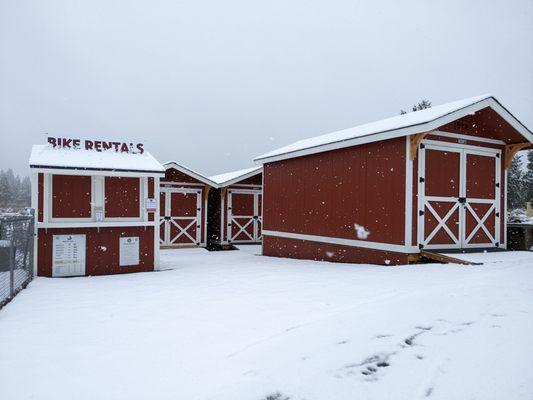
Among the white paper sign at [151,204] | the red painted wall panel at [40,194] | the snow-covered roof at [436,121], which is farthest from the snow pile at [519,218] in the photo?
the red painted wall panel at [40,194]

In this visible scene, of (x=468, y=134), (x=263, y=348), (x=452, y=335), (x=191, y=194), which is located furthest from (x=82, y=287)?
(x=191, y=194)

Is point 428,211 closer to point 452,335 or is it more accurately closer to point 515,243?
point 515,243

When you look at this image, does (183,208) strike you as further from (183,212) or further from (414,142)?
(414,142)

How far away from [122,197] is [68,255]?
1962 mm

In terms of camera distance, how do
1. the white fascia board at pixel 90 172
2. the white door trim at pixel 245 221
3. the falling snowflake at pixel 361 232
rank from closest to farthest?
the white fascia board at pixel 90 172, the falling snowflake at pixel 361 232, the white door trim at pixel 245 221

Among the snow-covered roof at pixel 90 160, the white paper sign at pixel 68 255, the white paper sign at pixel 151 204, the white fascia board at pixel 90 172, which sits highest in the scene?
the snow-covered roof at pixel 90 160

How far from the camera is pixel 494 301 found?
177 inches

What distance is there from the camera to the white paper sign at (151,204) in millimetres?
10719

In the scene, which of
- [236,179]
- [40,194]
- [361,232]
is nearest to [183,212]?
[236,179]

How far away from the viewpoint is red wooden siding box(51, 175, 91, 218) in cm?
970

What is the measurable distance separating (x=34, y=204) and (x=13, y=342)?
6.37 metres

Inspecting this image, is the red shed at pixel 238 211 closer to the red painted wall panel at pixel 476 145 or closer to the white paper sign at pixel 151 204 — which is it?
the white paper sign at pixel 151 204

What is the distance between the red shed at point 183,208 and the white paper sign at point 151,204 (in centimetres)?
629

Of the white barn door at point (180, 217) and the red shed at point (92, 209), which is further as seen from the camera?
the white barn door at point (180, 217)
